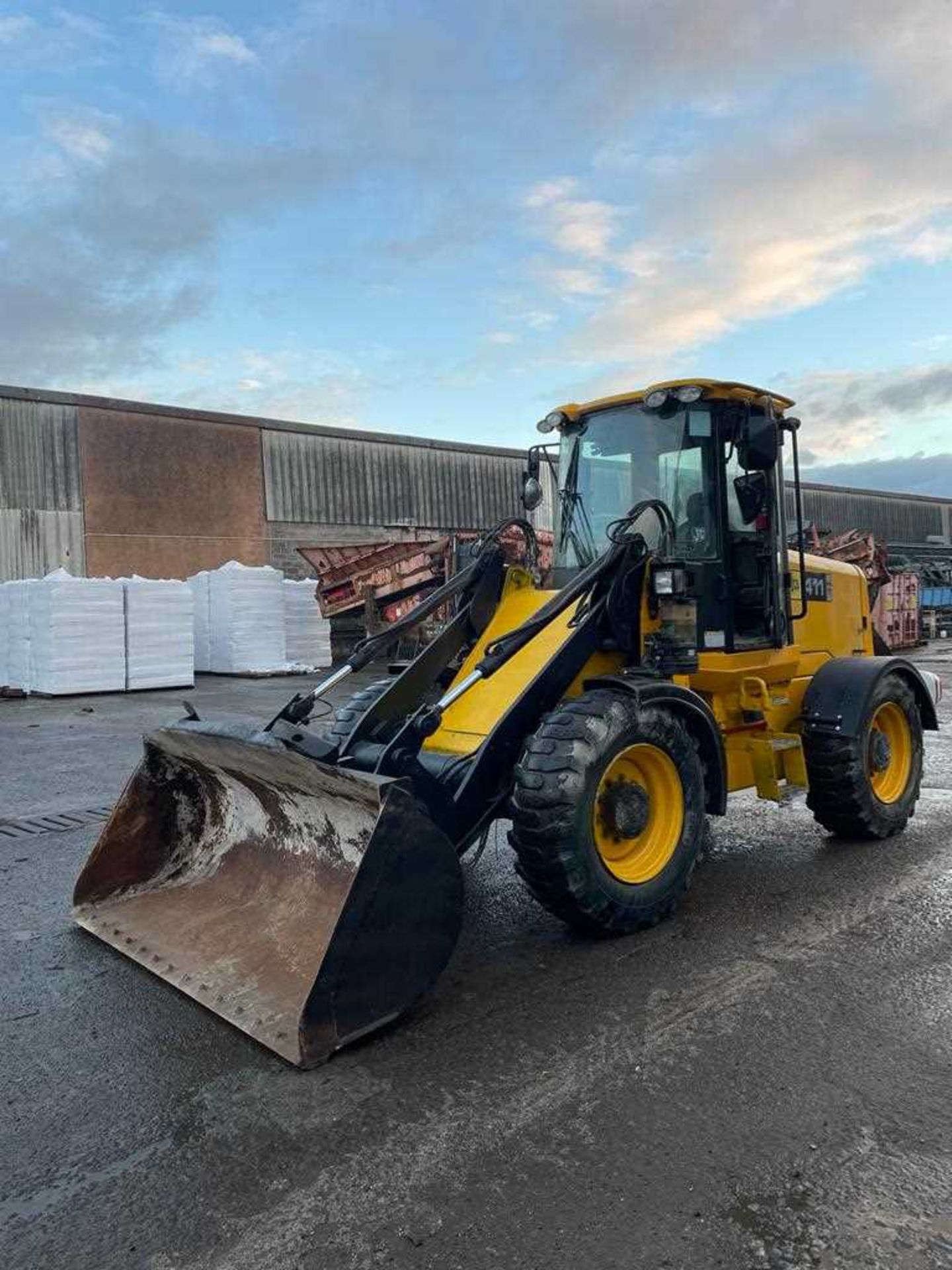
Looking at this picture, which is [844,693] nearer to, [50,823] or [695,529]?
[695,529]

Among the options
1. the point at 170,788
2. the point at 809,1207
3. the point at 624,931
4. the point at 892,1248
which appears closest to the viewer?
the point at 892,1248

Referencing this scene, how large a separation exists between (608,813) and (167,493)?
66.9 ft

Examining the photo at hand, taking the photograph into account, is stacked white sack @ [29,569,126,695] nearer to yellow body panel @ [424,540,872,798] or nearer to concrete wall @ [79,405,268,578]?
concrete wall @ [79,405,268,578]

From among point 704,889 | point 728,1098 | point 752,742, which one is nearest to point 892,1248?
point 728,1098

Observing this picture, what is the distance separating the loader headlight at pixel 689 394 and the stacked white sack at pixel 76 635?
38.2 feet

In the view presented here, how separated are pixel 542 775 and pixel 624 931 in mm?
870

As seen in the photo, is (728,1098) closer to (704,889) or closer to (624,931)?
(624,931)

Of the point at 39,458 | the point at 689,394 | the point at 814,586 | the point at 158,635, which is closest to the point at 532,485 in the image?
the point at 689,394

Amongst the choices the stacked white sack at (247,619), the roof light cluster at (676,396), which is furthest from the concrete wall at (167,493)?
the roof light cluster at (676,396)

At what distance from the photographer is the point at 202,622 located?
17.7 m

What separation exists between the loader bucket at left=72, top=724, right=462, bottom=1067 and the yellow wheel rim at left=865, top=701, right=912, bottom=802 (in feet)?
11.7

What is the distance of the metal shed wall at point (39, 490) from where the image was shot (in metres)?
20.8

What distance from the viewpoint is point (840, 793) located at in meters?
5.48

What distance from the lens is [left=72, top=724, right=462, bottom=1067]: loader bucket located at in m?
3.21
